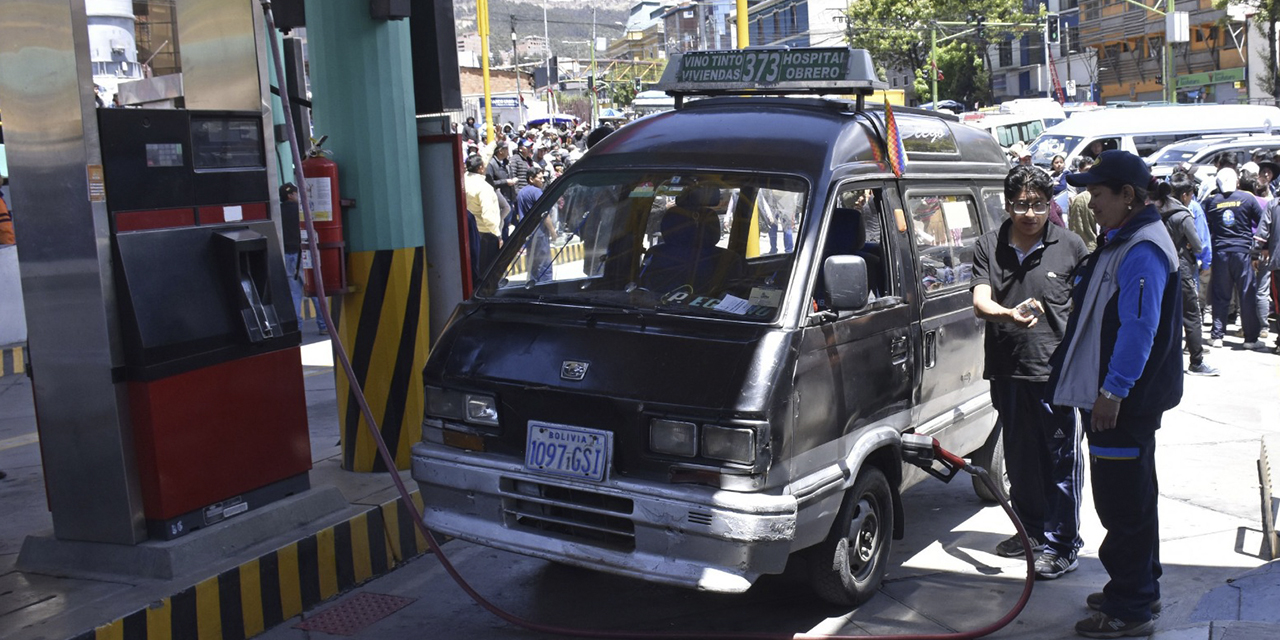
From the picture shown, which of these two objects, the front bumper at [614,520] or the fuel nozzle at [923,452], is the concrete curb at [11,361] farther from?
the fuel nozzle at [923,452]

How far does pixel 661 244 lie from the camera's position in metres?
5.05

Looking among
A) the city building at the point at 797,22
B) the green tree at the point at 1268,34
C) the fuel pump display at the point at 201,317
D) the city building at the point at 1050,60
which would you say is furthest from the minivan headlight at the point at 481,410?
the city building at the point at 797,22

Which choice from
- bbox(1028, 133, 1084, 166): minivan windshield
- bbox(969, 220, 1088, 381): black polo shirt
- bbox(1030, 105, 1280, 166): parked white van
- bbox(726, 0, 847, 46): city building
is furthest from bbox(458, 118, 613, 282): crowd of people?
bbox(726, 0, 847, 46): city building

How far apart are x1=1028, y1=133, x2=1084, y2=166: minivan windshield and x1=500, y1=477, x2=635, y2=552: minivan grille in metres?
25.1

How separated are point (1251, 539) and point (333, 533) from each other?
4660mm

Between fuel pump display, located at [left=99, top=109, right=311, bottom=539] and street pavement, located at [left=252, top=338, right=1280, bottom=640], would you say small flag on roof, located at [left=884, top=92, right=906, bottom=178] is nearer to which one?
street pavement, located at [left=252, top=338, right=1280, bottom=640]

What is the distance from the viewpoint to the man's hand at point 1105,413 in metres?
4.28

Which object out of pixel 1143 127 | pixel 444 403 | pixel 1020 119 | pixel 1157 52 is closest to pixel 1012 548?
pixel 444 403

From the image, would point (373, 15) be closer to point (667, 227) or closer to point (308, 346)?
point (667, 227)

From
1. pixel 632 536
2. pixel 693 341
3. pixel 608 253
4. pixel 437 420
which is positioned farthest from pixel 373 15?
pixel 632 536

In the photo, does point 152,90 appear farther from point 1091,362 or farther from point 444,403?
point 1091,362

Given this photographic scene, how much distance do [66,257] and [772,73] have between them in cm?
341

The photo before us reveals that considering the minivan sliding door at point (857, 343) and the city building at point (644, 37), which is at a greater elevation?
the city building at point (644, 37)

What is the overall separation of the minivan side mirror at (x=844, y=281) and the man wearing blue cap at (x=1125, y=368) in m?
0.93
